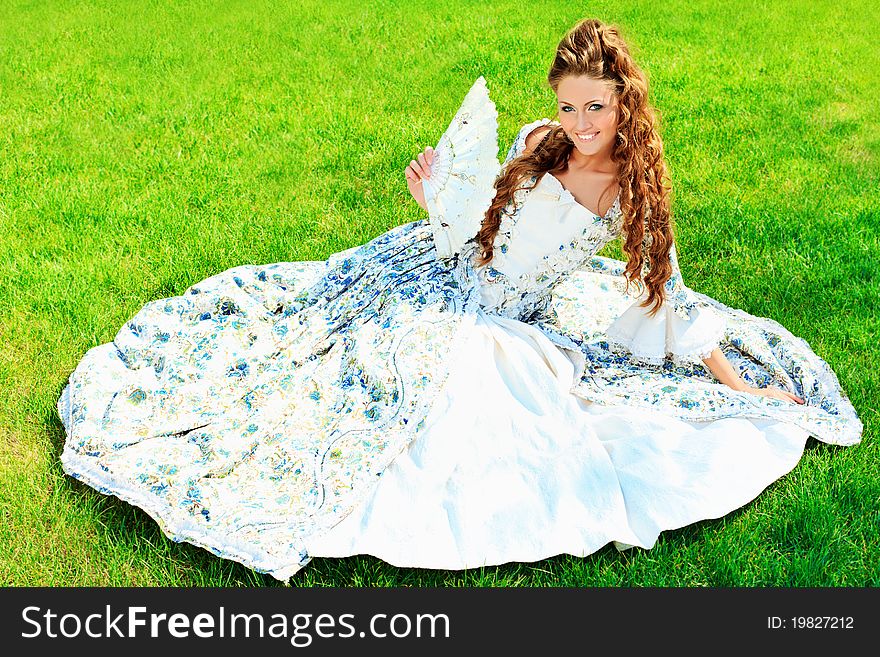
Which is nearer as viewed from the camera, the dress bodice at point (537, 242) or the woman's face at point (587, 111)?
the woman's face at point (587, 111)

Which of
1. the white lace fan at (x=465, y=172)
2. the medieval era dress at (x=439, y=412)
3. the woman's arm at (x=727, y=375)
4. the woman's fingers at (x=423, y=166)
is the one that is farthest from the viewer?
the woman's arm at (x=727, y=375)

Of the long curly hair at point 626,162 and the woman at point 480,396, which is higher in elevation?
the long curly hair at point 626,162

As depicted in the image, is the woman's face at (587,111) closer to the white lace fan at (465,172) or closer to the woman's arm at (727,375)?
the white lace fan at (465,172)

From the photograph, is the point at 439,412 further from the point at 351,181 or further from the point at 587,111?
the point at 351,181

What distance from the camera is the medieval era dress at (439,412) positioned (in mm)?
2896

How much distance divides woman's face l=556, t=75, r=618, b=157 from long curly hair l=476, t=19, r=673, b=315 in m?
0.02

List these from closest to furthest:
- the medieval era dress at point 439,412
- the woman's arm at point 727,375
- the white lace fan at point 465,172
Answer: the medieval era dress at point 439,412 < the white lace fan at point 465,172 < the woman's arm at point 727,375

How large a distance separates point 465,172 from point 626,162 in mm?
533

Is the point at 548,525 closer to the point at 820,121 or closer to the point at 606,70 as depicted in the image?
the point at 606,70

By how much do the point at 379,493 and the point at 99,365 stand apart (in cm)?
126

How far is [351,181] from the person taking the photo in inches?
218

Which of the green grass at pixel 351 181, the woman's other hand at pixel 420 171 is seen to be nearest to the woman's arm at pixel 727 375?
the green grass at pixel 351 181

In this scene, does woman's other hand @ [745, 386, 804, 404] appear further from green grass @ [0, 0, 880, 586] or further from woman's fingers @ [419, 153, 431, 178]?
woman's fingers @ [419, 153, 431, 178]

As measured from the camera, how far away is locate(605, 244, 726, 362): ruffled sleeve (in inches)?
131
